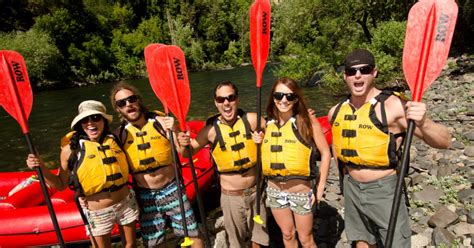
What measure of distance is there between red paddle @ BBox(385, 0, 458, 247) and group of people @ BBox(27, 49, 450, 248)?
0.58 ft

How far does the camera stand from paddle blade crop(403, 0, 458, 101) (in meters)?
2.00

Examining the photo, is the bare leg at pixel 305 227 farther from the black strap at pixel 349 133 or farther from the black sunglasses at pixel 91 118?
the black sunglasses at pixel 91 118

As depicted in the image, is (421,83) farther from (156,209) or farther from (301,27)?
(301,27)

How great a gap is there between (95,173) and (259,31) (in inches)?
74.2

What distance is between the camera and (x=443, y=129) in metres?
1.87

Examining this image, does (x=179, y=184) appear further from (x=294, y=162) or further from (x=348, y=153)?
(x=348, y=153)

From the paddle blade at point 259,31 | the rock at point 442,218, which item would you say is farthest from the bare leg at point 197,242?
the rock at point 442,218

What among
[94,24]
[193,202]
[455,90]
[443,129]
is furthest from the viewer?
[94,24]

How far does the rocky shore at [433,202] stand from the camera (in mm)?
2961

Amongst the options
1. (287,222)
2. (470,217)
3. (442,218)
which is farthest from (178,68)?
(470,217)

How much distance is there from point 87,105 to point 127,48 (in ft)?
123

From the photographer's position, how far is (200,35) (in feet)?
154

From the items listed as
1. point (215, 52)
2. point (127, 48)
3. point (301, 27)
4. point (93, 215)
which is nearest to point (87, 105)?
point (93, 215)

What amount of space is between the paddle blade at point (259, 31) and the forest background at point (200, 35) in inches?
377
